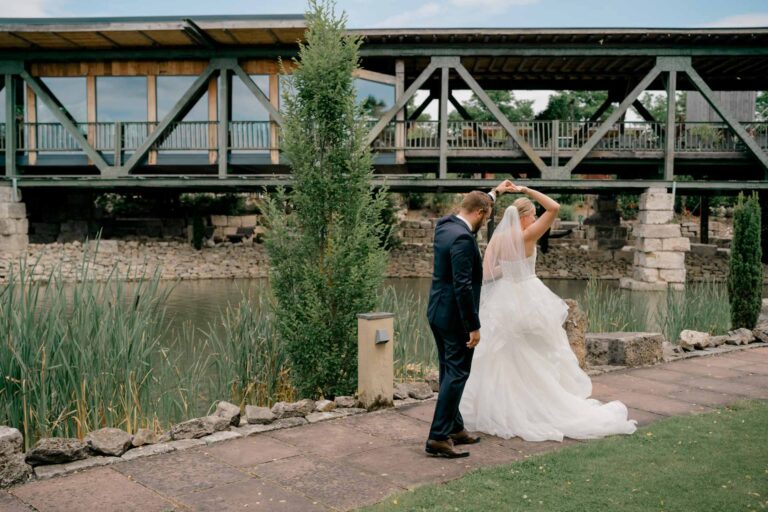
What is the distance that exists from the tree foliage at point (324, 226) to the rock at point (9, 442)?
2544 millimetres

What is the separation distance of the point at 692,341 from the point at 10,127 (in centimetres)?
1950

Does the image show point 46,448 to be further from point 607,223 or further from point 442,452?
point 607,223

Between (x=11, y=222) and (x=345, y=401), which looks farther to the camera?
(x=11, y=222)

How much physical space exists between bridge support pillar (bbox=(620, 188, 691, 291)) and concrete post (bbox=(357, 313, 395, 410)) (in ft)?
51.4

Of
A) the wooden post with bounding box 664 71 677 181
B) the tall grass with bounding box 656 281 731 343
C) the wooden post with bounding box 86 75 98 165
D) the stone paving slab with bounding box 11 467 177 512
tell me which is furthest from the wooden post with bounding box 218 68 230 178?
the stone paving slab with bounding box 11 467 177 512

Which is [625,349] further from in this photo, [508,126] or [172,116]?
[172,116]

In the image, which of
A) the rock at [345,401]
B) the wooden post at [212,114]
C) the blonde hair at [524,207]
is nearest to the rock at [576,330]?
the blonde hair at [524,207]

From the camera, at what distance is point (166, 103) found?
22078 millimetres

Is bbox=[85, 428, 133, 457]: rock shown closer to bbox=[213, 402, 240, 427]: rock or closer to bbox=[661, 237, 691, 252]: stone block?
bbox=[213, 402, 240, 427]: rock

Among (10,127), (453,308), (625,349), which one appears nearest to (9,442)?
(453,308)

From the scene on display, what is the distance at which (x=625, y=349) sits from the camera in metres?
8.07

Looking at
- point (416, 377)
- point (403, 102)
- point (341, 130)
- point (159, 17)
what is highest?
point (159, 17)

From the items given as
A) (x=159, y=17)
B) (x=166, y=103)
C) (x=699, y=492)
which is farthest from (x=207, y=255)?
(x=699, y=492)

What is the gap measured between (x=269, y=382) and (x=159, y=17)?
17660 mm
